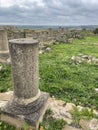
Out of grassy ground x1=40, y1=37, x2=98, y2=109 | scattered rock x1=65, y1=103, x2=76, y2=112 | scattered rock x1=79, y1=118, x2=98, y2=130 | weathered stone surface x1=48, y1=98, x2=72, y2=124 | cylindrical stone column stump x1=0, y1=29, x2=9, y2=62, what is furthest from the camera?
cylindrical stone column stump x1=0, y1=29, x2=9, y2=62

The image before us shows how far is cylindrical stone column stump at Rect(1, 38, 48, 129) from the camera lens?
393 centimetres

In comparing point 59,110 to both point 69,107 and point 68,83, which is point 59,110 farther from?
point 68,83

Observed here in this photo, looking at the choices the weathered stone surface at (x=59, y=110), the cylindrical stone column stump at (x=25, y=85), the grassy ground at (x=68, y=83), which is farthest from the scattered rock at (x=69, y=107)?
the cylindrical stone column stump at (x=25, y=85)

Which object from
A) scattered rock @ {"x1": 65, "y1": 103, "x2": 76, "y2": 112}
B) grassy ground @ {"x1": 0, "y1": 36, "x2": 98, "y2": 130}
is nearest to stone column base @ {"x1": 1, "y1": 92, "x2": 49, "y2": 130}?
scattered rock @ {"x1": 65, "y1": 103, "x2": 76, "y2": 112}

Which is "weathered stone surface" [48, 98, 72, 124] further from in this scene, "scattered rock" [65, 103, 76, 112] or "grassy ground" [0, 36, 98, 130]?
"grassy ground" [0, 36, 98, 130]

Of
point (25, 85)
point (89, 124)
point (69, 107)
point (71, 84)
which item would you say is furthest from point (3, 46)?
point (89, 124)

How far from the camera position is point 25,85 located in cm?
412

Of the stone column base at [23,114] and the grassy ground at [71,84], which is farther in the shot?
the grassy ground at [71,84]

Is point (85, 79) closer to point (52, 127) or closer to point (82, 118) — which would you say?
point (82, 118)

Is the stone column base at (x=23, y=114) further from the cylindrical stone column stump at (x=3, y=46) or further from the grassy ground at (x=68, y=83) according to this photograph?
the cylindrical stone column stump at (x=3, y=46)

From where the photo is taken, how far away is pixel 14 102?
425 centimetres

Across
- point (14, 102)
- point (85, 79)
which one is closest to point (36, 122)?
point (14, 102)

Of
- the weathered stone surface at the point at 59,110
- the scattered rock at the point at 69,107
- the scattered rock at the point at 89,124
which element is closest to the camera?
the scattered rock at the point at 89,124

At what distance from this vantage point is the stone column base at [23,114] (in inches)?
157
